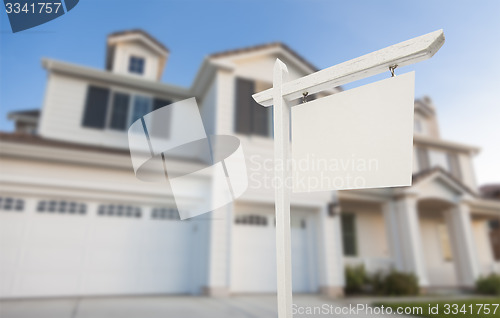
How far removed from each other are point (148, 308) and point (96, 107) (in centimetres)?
569

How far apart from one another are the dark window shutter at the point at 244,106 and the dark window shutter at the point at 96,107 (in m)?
3.56

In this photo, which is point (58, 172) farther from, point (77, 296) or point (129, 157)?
point (77, 296)

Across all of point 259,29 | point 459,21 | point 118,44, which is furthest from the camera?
point 118,44

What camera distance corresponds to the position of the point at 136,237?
6664mm

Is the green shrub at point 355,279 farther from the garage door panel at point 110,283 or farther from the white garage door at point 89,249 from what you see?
the garage door panel at point 110,283

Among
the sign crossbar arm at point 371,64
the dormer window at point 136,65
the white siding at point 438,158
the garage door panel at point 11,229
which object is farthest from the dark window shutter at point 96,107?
the white siding at point 438,158

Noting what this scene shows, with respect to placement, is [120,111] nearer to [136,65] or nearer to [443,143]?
[136,65]

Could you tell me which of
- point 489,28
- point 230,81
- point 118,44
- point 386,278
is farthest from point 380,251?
point 118,44

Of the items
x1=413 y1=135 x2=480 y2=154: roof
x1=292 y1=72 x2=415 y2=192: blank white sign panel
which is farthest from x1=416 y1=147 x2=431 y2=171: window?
x1=292 y1=72 x2=415 y2=192: blank white sign panel

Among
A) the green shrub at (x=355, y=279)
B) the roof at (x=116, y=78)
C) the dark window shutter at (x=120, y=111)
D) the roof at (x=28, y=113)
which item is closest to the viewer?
the green shrub at (x=355, y=279)

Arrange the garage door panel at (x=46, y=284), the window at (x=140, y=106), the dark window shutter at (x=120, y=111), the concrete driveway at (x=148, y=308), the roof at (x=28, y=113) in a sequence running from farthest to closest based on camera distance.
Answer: the roof at (x=28, y=113)
the window at (x=140, y=106)
the dark window shutter at (x=120, y=111)
the garage door panel at (x=46, y=284)
the concrete driveway at (x=148, y=308)

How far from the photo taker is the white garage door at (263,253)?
699cm

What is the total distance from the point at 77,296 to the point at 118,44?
735 cm

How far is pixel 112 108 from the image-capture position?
852cm
